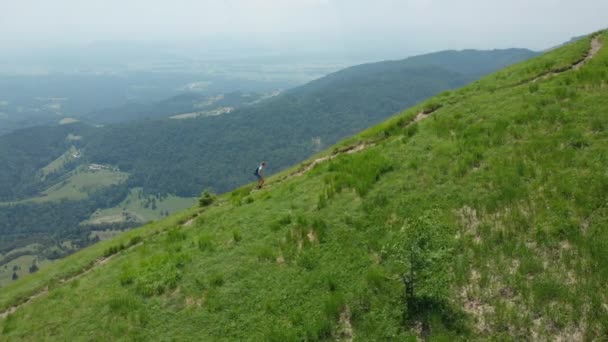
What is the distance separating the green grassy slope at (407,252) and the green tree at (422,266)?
0.03 m

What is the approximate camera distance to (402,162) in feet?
49.0

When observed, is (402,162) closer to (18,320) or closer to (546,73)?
(546,73)

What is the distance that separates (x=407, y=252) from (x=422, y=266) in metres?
0.45

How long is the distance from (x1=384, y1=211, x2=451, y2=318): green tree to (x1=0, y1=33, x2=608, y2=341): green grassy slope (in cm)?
3

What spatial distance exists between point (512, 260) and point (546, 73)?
1554 centimetres

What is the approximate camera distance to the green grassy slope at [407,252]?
8.81 meters

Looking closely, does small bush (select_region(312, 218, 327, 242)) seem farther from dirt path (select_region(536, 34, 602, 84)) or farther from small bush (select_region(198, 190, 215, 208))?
dirt path (select_region(536, 34, 602, 84))

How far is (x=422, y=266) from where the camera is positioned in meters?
9.05

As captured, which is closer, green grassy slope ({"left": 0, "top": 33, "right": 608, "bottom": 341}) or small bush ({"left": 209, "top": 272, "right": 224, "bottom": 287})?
green grassy slope ({"left": 0, "top": 33, "right": 608, "bottom": 341})

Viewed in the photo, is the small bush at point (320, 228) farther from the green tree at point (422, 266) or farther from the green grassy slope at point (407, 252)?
the green tree at point (422, 266)

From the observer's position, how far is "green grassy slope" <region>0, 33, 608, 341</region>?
881cm

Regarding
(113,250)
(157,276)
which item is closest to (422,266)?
(157,276)

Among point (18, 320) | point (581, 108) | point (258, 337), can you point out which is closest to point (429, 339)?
point (258, 337)

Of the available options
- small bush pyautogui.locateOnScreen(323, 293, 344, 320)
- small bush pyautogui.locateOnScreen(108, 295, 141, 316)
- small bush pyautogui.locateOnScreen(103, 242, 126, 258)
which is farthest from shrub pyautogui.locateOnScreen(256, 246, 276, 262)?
small bush pyautogui.locateOnScreen(103, 242, 126, 258)
